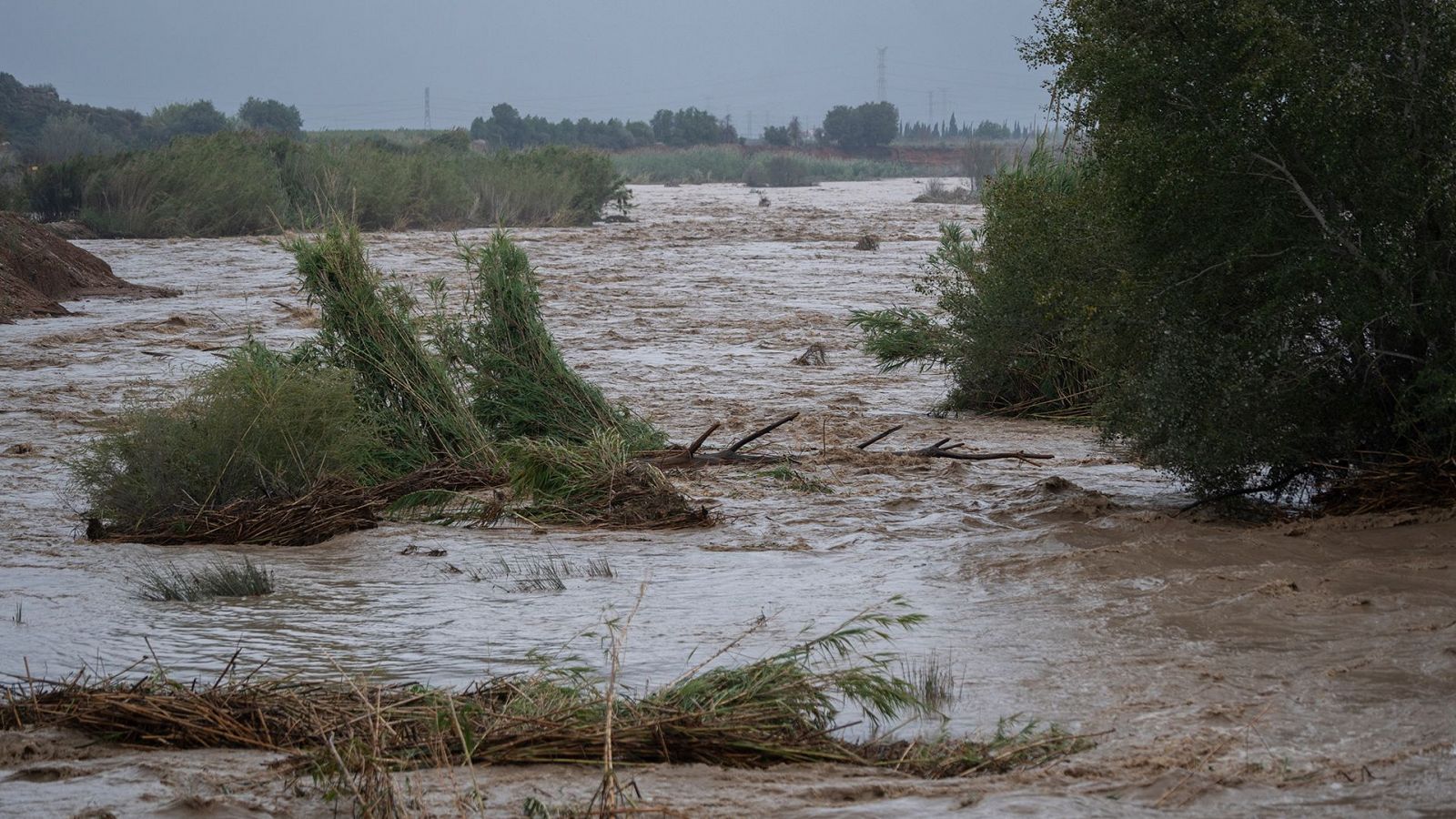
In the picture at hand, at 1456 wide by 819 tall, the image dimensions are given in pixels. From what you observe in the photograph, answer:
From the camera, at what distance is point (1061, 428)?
12.7 meters

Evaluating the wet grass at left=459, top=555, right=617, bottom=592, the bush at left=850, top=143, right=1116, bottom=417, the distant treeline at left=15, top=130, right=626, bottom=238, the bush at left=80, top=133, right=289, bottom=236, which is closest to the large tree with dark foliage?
the distant treeline at left=15, top=130, right=626, bottom=238

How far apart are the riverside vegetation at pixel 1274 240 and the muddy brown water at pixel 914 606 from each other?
523mm

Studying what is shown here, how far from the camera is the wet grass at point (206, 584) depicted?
7164 mm

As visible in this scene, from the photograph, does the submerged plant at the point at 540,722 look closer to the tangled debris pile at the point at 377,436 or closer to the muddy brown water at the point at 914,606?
the muddy brown water at the point at 914,606

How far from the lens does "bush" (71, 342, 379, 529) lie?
9.05m

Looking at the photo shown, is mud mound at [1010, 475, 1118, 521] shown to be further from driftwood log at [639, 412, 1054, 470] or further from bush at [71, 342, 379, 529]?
bush at [71, 342, 379, 529]

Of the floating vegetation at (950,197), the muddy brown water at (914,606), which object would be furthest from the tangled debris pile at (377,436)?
the floating vegetation at (950,197)

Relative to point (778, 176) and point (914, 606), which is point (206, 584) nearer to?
point (914, 606)

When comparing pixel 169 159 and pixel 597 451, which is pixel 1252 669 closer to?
pixel 597 451

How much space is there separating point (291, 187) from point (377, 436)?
29600mm

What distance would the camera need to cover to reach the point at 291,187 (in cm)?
3794

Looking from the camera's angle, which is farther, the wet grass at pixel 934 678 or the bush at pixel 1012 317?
the bush at pixel 1012 317

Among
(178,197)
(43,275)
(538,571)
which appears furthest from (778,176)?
(538,571)

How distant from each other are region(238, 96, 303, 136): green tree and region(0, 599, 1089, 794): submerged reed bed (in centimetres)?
8675
